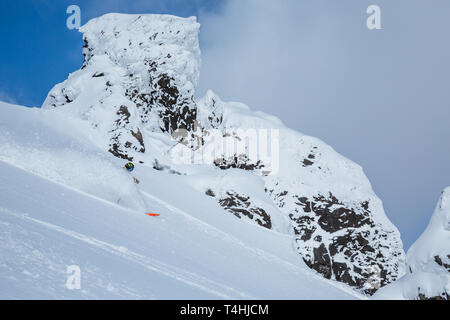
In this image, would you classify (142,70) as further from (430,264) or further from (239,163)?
(430,264)

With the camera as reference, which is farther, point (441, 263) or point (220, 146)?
point (220, 146)

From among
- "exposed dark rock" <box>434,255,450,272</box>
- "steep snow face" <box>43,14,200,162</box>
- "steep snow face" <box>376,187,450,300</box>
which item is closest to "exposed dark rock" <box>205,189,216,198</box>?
"steep snow face" <box>43,14,200,162</box>

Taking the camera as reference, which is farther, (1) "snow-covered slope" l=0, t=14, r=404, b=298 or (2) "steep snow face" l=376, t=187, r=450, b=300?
(1) "snow-covered slope" l=0, t=14, r=404, b=298

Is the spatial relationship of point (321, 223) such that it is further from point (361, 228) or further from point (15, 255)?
point (15, 255)

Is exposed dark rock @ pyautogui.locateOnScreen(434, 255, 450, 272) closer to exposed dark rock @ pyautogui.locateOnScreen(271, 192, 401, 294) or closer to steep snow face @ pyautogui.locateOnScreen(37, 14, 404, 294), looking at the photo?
steep snow face @ pyautogui.locateOnScreen(37, 14, 404, 294)

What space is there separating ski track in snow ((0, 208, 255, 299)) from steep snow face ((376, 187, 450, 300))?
6227 mm

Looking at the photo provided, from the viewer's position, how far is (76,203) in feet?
29.4

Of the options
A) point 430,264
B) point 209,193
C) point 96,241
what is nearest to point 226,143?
point 209,193

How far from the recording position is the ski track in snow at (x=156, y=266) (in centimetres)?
567

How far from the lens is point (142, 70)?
61844 millimetres

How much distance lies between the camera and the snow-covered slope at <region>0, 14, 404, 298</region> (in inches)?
1789

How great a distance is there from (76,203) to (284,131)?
6367 centimetres

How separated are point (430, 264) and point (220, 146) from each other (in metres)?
54.6
